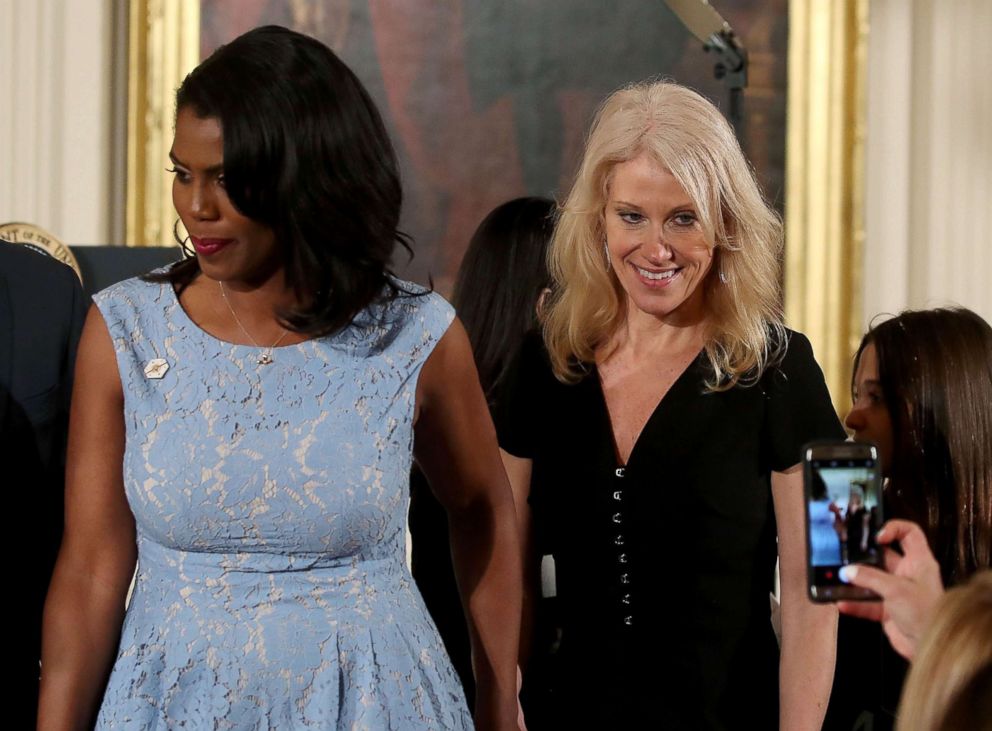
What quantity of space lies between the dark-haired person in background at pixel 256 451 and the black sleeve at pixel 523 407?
0.50 metres

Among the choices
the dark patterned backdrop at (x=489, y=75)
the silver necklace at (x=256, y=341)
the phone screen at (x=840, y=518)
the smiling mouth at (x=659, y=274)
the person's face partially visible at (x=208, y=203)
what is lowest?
the phone screen at (x=840, y=518)

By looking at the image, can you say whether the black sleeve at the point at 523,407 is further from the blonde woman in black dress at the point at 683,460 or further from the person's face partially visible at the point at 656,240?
the person's face partially visible at the point at 656,240

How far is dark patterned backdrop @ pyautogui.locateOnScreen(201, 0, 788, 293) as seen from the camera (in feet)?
17.6

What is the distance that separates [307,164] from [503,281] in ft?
4.17

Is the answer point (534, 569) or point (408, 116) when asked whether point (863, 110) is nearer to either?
point (408, 116)

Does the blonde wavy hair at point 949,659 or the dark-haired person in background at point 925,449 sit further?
the dark-haired person in background at point 925,449

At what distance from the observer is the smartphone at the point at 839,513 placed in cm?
168

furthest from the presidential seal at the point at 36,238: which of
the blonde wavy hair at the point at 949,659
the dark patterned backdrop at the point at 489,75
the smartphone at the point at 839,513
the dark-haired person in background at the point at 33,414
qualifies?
the blonde wavy hair at the point at 949,659

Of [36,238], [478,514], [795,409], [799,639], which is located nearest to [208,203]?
[478,514]

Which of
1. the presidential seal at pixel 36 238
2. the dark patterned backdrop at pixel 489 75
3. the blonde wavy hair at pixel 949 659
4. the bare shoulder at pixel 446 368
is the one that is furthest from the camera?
the dark patterned backdrop at pixel 489 75

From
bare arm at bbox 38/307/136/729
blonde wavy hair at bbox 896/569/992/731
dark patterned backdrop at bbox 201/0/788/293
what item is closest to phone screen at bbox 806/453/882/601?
blonde wavy hair at bbox 896/569/992/731

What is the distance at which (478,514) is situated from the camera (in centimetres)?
223

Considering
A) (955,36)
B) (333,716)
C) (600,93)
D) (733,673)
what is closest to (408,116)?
(600,93)

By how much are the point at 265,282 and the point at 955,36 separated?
407cm
